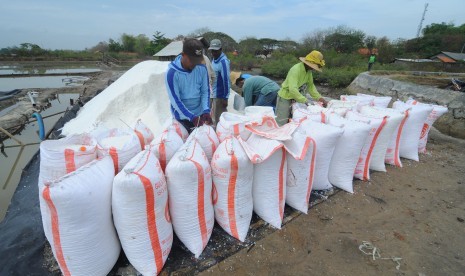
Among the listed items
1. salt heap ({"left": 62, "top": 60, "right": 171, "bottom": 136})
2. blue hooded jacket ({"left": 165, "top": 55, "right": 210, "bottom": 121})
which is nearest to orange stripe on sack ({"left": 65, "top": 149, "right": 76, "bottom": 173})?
blue hooded jacket ({"left": 165, "top": 55, "right": 210, "bottom": 121})

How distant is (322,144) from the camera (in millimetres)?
2008

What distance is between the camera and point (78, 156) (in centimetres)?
141

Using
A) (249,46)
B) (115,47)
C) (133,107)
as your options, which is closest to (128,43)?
(115,47)

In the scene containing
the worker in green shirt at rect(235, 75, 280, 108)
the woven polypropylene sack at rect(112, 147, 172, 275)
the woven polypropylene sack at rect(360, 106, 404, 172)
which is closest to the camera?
the woven polypropylene sack at rect(112, 147, 172, 275)

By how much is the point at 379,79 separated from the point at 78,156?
682 cm

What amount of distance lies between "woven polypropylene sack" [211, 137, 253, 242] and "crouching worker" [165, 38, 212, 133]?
503mm

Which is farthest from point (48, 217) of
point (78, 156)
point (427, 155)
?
point (427, 155)

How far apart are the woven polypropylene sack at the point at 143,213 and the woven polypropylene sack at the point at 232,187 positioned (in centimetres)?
36

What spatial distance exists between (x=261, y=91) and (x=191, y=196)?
2.39 metres

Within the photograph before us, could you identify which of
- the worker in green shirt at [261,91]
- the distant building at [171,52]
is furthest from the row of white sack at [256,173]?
the distant building at [171,52]

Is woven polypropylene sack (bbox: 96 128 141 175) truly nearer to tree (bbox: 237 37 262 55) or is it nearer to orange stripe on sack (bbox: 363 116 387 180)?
orange stripe on sack (bbox: 363 116 387 180)

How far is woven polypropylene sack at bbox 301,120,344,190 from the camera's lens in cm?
198

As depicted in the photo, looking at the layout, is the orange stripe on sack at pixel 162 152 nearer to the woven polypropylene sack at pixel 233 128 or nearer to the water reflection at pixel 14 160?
the woven polypropylene sack at pixel 233 128

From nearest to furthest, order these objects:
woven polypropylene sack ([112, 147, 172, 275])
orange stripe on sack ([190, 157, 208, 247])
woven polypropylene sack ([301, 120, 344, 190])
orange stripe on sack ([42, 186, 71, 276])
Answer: orange stripe on sack ([42, 186, 71, 276]) < woven polypropylene sack ([112, 147, 172, 275]) < orange stripe on sack ([190, 157, 208, 247]) < woven polypropylene sack ([301, 120, 344, 190])
